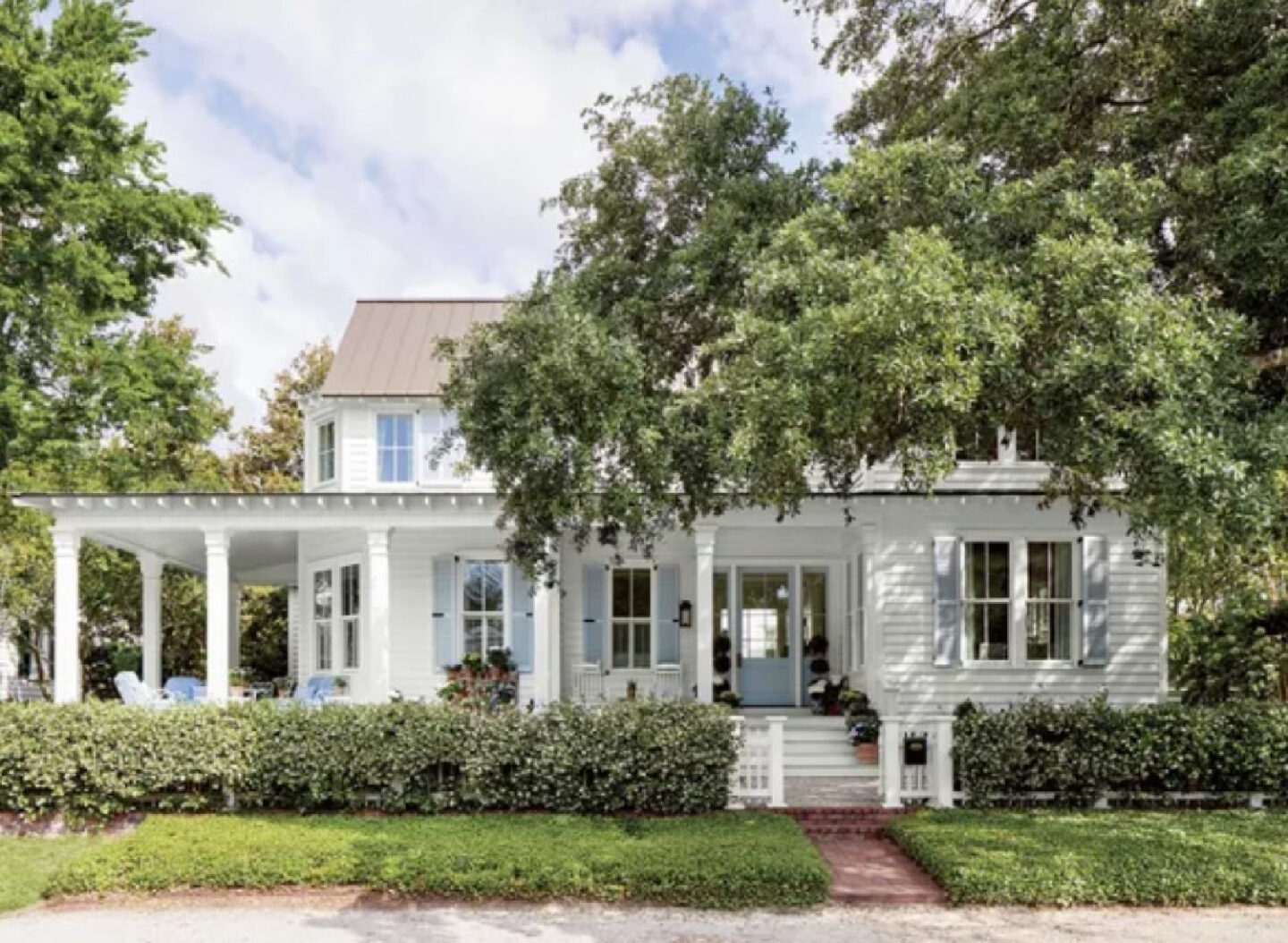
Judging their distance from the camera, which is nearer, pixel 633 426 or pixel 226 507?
pixel 633 426

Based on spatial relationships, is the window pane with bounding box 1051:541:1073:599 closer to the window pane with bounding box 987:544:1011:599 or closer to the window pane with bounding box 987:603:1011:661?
the window pane with bounding box 987:544:1011:599

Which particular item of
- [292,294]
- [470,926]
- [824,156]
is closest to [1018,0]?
[824,156]

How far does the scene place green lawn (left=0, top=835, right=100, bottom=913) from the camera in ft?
33.0

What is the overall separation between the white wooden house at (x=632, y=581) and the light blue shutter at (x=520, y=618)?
1.1 inches

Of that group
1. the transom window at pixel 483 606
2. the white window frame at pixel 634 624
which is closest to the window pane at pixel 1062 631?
the white window frame at pixel 634 624

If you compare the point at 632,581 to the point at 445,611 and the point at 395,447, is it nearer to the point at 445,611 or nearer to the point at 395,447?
the point at 445,611

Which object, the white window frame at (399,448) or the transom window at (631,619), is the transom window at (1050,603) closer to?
the transom window at (631,619)

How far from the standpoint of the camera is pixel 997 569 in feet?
56.3

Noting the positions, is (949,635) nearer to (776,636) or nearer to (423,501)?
(776,636)

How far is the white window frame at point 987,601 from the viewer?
55.2 ft

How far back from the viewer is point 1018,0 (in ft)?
44.4

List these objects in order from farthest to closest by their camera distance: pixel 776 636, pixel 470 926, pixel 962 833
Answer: pixel 776 636
pixel 962 833
pixel 470 926

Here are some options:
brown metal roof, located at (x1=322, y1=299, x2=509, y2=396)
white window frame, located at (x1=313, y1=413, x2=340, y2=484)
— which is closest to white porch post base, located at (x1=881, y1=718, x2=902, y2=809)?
brown metal roof, located at (x1=322, y1=299, x2=509, y2=396)

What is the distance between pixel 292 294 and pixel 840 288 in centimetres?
4596
